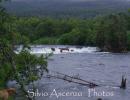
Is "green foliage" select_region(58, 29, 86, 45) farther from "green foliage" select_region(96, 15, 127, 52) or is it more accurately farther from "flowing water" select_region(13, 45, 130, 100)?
"flowing water" select_region(13, 45, 130, 100)

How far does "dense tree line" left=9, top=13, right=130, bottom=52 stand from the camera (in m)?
113

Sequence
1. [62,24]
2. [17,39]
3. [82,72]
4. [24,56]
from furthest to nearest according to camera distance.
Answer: [62,24], [82,72], [24,56], [17,39]

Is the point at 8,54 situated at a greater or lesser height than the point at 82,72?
greater

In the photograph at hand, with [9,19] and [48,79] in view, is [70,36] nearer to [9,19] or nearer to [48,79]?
[48,79]

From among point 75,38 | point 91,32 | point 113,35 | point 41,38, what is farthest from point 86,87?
point 41,38

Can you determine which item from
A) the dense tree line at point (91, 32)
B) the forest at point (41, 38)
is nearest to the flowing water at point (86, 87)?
the forest at point (41, 38)

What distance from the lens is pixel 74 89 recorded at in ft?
149

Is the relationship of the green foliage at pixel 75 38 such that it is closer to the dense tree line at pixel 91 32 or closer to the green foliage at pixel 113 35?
the dense tree line at pixel 91 32

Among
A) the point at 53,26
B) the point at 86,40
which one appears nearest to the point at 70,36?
the point at 86,40

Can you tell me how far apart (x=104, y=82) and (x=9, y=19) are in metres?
35.1

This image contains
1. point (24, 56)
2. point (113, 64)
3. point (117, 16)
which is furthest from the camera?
point (117, 16)

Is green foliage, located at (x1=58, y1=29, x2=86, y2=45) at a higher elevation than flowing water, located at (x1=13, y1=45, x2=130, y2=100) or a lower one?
lower

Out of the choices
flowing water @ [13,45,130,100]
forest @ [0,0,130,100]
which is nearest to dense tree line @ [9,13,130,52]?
forest @ [0,0,130,100]

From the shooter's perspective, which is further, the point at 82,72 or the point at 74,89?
the point at 82,72
